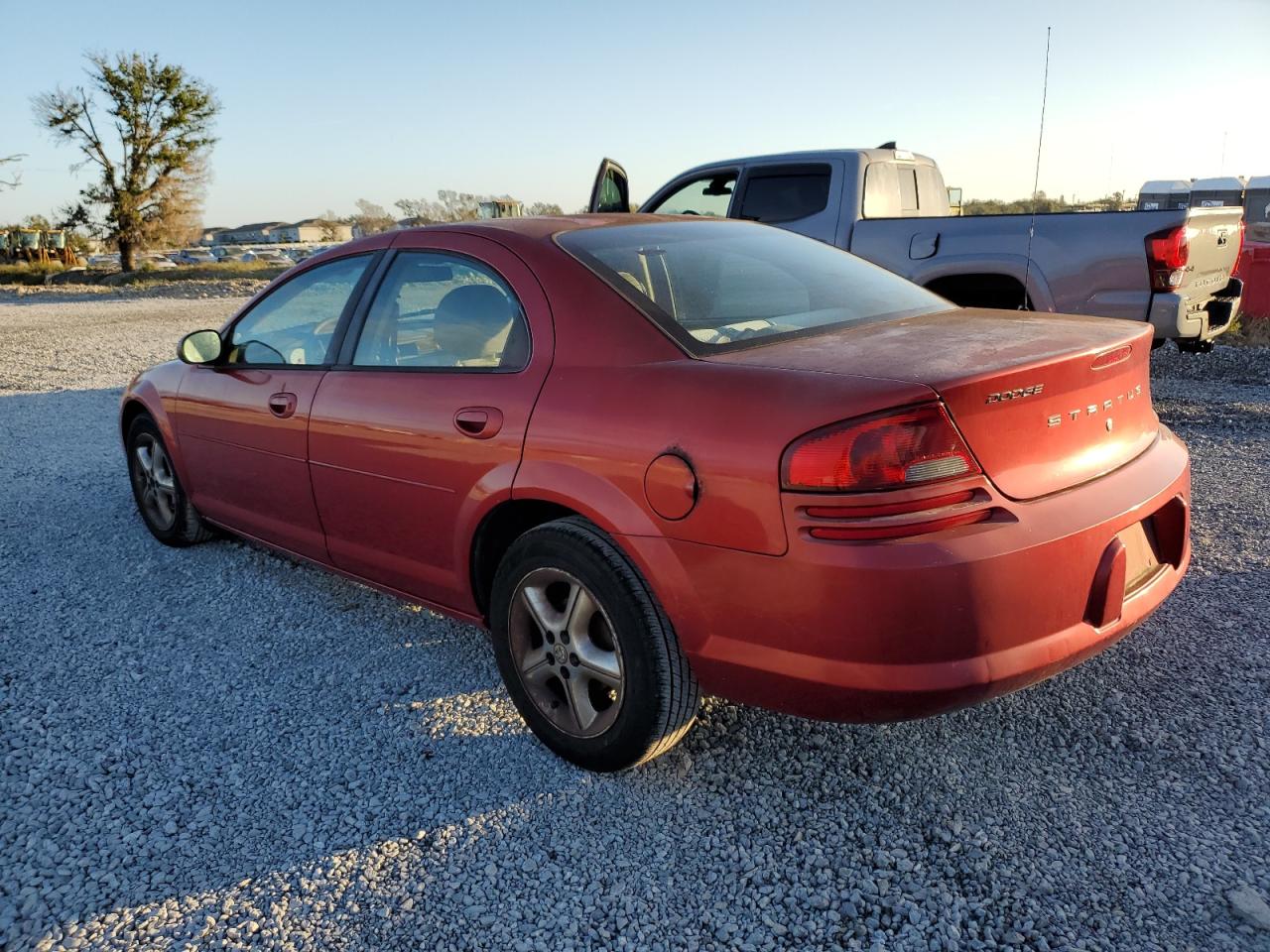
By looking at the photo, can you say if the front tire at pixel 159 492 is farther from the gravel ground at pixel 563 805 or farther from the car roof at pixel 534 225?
the car roof at pixel 534 225

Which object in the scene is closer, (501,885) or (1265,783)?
(501,885)

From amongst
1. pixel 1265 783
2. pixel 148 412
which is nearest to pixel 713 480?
pixel 1265 783

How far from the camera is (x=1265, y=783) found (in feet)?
8.32

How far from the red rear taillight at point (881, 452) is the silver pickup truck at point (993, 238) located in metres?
3.88

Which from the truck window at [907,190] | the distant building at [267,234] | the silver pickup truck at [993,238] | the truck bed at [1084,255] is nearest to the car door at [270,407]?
the silver pickup truck at [993,238]

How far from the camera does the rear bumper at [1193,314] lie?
5906 millimetres

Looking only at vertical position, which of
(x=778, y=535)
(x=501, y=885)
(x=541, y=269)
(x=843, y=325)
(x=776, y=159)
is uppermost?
(x=776, y=159)

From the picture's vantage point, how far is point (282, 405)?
365 cm

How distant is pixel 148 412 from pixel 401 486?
2333 millimetres

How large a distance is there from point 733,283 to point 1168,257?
4095mm

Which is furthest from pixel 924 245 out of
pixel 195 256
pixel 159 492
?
pixel 195 256

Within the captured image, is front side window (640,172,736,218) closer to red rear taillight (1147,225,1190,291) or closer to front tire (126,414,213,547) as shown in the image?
red rear taillight (1147,225,1190,291)

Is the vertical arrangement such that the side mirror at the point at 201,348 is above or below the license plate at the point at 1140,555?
above

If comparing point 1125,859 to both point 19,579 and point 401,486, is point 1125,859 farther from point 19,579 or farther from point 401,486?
point 19,579
